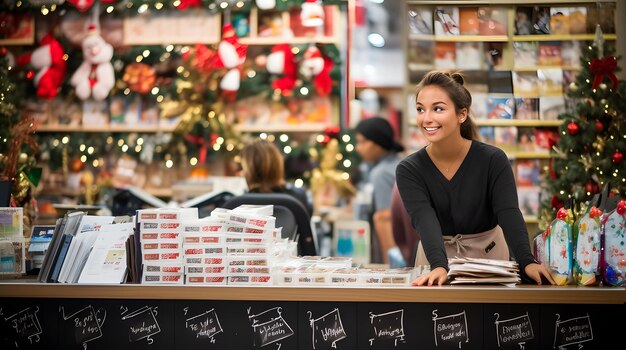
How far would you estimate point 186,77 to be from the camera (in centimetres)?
825

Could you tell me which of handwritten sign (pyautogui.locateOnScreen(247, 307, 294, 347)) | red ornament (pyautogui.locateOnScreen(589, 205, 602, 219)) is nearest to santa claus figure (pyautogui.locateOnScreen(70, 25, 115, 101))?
handwritten sign (pyautogui.locateOnScreen(247, 307, 294, 347))

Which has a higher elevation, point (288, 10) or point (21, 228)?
point (288, 10)

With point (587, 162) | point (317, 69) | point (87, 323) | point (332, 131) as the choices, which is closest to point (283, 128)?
point (332, 131)

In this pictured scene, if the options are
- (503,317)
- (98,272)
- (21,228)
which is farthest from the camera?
(21,228)

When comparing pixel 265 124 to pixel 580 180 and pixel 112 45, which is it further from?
pixel 580 180

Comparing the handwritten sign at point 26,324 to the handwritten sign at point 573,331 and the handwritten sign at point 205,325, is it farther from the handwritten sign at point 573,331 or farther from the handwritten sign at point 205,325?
the handwritten sign at point 573,331

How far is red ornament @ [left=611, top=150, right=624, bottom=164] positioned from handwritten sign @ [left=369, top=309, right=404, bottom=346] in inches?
141

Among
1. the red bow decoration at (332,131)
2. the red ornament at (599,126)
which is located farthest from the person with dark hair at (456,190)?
the red bow decoration at (332,131)

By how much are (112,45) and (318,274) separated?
561 cm

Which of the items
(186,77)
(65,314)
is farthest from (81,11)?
(65,314)

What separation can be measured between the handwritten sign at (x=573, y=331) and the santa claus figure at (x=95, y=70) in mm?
5753

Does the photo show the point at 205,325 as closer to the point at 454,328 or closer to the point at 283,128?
the point at 454,328

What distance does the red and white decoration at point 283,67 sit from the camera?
8086mm

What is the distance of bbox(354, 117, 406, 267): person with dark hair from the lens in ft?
20.6
